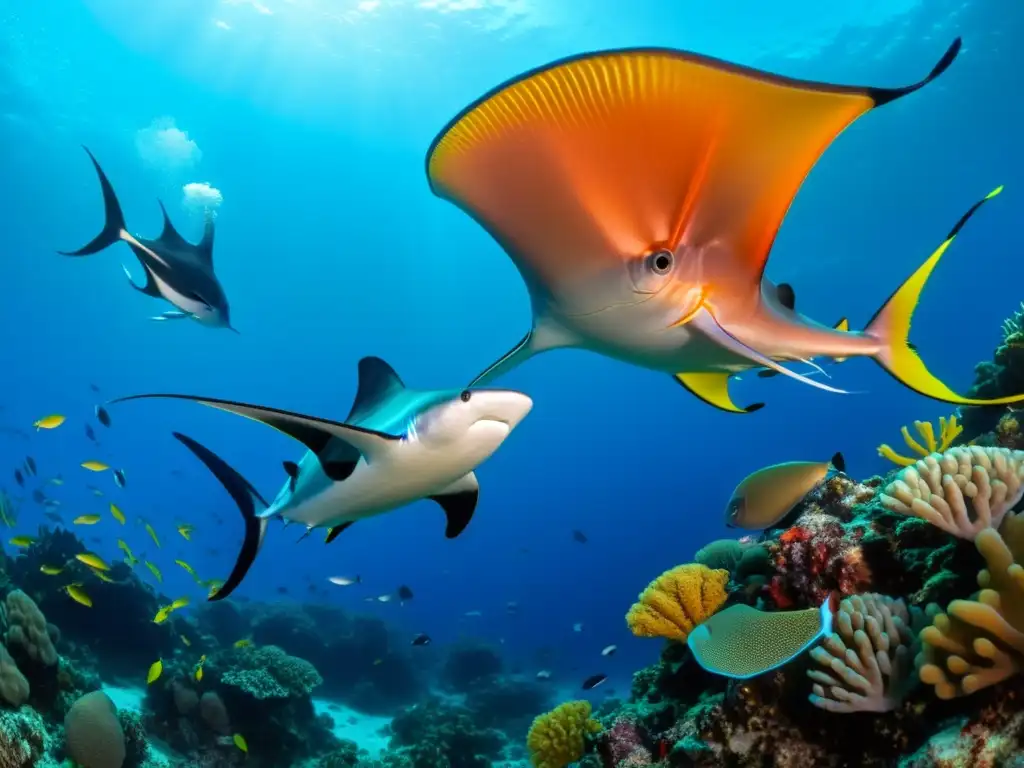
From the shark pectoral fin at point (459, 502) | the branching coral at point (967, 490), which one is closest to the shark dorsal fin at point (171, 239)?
the shark pectoral fin at point (459, 502)

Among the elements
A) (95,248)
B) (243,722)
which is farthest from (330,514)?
(243,722)

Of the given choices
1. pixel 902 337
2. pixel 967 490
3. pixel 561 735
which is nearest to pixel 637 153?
pixel 902 337

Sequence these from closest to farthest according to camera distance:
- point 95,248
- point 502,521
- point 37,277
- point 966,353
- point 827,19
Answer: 1. point 95,248
2. point 827,19
3. point 37,277
4. point 966,353
5. point 502,521

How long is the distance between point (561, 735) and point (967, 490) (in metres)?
3.81

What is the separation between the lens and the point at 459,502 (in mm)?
3377

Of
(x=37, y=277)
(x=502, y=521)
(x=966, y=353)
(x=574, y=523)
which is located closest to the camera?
(x=37, y=277)

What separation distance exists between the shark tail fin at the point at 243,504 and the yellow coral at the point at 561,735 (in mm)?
3170

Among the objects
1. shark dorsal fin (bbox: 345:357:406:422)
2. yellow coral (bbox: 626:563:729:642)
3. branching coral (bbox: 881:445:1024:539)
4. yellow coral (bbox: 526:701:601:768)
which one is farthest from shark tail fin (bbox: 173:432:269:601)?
branching coral (bbox: 881:445:1024:539)

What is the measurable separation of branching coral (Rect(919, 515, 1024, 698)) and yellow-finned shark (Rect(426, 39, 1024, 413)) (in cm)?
74

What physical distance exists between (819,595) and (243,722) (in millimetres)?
9311

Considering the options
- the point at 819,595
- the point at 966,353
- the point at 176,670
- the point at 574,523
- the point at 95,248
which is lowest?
the point at 819,595

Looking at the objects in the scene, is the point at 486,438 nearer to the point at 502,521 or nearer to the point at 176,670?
the point at 176,670

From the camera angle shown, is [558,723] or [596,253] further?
[558,723]

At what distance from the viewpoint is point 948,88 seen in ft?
88.6
